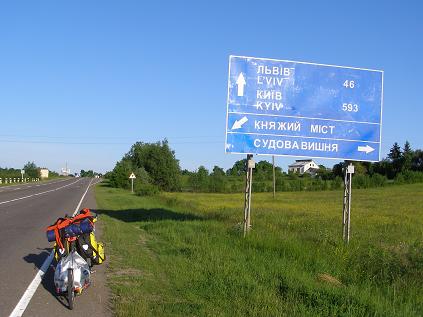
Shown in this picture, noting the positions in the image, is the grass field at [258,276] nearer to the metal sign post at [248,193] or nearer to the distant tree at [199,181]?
the metal sign post at [248,193]

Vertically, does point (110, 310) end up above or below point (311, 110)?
below

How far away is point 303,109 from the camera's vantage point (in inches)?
640

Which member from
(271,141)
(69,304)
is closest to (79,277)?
(69,304)

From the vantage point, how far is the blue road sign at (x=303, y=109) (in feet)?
52.5

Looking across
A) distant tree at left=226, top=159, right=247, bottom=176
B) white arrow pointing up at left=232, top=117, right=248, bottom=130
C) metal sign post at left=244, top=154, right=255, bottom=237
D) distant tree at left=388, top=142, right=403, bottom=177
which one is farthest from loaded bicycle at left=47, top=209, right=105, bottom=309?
distant tree at left=226, top=159, right=247, bottom=176

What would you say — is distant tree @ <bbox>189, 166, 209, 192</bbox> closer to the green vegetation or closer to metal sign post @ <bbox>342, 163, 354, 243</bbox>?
the green vegetation

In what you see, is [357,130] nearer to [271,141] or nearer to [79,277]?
[271,141]

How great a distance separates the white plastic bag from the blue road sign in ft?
29.3

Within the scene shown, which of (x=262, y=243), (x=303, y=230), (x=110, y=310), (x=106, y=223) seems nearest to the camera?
(x=110, y=310)

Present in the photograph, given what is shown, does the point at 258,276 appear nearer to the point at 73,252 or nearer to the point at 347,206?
the point at 73,252

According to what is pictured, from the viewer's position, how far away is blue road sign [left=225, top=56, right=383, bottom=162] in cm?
1602

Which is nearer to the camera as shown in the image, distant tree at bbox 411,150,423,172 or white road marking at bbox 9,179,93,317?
white road marking at bbox 9,179,93,317

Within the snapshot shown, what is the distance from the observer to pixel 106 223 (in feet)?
64.2

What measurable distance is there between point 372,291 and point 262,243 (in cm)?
462
